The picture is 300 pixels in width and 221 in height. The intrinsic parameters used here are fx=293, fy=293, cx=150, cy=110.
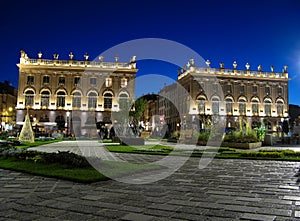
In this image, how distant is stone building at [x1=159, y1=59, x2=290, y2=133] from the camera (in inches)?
2205

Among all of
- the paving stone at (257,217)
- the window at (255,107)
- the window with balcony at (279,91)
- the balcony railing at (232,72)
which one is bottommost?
the paving stone at (257,217)

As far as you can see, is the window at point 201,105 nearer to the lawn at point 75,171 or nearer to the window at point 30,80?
the window at point 30,80

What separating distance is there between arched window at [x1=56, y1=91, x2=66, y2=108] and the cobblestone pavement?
149 ft

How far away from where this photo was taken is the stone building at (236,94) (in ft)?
184


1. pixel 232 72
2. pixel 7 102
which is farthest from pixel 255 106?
pixel 7 102

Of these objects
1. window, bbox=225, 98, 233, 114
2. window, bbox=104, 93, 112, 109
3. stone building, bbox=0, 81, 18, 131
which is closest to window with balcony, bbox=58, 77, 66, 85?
window, bbox=104, 93, 112, 109

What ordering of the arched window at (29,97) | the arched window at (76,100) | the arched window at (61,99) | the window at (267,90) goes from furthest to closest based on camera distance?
the window at (267,90), the arched window at (76,100), the arched window at (61,99), the arched window at (29,97)

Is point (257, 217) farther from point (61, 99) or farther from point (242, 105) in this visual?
point (242, 105)

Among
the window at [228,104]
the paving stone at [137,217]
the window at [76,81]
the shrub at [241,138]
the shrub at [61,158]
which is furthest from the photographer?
the window at [228,104]

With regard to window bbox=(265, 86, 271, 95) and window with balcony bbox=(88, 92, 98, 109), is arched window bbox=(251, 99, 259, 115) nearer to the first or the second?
window bbox=(265, 86, 271, 95)

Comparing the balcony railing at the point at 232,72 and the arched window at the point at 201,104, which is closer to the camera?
the arched window at the point at 201,104

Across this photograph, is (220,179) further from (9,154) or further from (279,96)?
(279,96)

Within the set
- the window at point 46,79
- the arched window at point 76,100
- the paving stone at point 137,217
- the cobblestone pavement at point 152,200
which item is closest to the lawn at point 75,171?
the cobblestone pavement at point 152,200

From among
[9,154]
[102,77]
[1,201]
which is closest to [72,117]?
[102,77]
